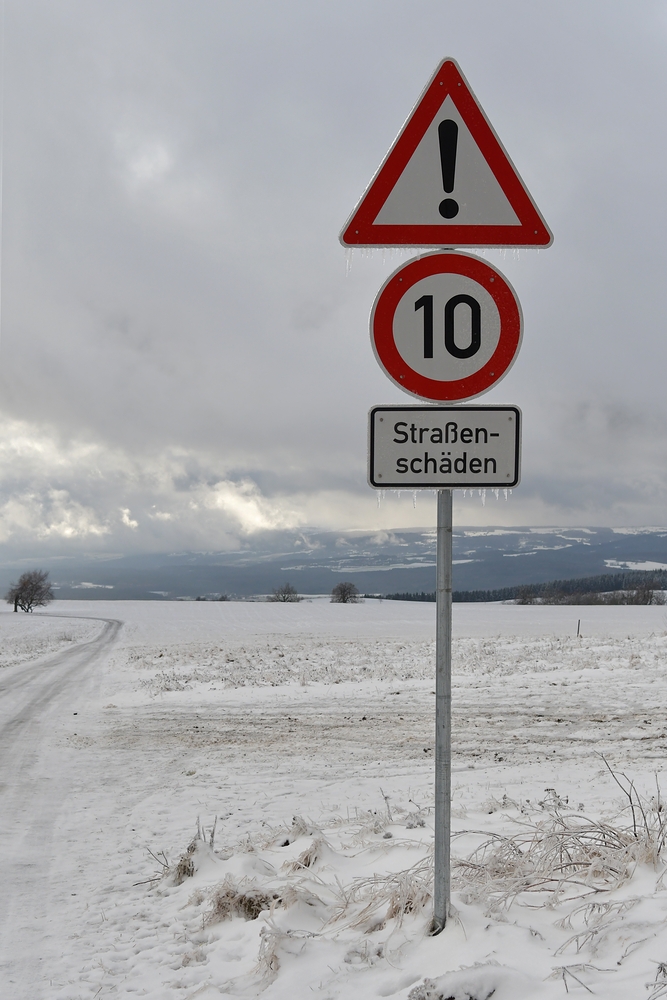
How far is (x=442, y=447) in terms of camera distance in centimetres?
253

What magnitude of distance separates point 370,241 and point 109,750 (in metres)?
7.48

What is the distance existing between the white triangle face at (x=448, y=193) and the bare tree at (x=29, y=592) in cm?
8970

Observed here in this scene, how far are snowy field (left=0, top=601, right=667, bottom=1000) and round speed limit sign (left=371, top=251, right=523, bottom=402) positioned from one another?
7.04 ft

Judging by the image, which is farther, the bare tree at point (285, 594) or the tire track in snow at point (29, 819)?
the bare tree at point (285, 594)

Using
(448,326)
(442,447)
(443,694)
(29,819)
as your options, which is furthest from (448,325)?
(29,819)

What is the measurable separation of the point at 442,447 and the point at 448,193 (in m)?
1.05

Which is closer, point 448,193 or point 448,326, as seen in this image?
point 448,326

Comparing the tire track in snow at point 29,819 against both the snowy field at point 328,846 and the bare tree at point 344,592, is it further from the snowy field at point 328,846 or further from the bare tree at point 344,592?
the bare tree at point 344,592

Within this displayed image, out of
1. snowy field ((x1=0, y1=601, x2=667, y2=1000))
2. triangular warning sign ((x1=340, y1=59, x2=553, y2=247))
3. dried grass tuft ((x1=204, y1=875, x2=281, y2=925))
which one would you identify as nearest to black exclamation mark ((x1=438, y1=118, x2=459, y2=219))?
triangular warning sign ((x1=340, y1=59, x2=553, y2=247))

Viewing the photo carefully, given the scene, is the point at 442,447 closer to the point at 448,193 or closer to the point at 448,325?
the point at 448,325

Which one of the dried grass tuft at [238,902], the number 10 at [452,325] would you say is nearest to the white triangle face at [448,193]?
the number 10 at [452,325]

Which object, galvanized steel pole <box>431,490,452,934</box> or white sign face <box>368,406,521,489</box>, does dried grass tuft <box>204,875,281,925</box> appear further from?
white sign face <box>368,406,521,489</box>

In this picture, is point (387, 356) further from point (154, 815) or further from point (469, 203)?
point (154, 815)

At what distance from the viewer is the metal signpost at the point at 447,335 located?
99.3 inches
